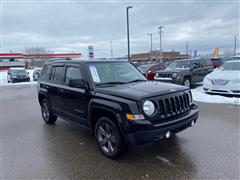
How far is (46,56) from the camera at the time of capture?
5456cm

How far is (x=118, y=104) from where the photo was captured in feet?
12.0

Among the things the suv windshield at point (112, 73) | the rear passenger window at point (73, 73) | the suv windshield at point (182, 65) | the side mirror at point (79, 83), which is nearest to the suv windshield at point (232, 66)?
the suv windshield at point (182, 65)

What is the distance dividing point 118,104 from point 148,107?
20.1 inches

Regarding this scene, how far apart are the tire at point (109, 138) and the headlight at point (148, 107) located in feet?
2.06

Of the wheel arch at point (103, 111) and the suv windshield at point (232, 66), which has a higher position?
the suv windshield at point (232, 66)

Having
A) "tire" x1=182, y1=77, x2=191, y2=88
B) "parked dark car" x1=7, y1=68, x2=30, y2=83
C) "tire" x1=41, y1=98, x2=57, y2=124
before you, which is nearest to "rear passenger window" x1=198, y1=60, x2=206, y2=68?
"tire" x1=182, y1=77, x2=191, y2=88

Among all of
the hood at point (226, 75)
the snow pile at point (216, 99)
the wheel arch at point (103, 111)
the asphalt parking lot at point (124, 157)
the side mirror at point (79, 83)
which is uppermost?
the side mirror at point (79, 83)

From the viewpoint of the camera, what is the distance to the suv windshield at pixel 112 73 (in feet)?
14.6

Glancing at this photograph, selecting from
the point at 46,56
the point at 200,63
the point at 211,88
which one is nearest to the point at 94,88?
the point at 211,88

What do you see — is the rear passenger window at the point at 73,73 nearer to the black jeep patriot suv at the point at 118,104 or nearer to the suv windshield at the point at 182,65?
the black jeep patriot suv at the point at 118,104

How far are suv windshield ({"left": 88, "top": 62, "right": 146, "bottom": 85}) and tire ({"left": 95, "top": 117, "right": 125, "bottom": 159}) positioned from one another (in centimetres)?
87

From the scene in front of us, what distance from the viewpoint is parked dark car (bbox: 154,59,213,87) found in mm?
11345

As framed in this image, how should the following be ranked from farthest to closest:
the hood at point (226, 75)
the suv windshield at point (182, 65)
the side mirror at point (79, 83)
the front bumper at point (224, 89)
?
the suv windshield at point (182, 65)
the hood at point (226, 75)
the front bumper at point (224, 89)
the side mirror at point (79, 83)

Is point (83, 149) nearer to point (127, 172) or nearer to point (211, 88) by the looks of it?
point (127, 172)
